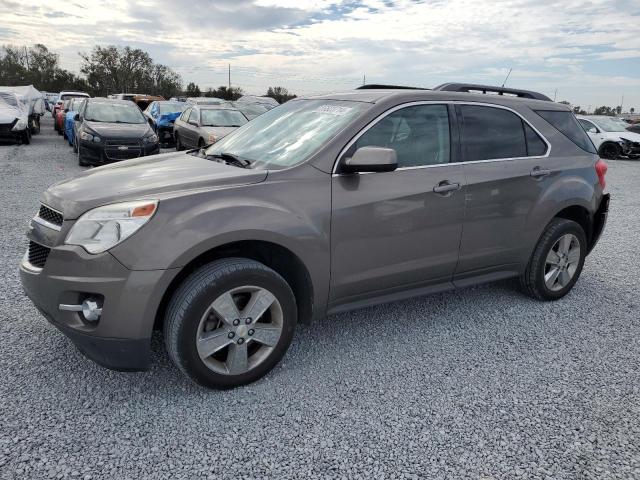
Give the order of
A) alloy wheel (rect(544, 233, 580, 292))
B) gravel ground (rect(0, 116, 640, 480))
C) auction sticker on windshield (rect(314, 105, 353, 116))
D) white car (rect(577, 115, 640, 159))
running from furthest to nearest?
1. white car (rect(577, 115, 640, 159))
2. alloy wheel (rect(544, 233, 580, 292))
3. auction sticker on windshield (rect(314, 105, 353, 116))
4. gravel ground (rect(0, 116, 640, 480))

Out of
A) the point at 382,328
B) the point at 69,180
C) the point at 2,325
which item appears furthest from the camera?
the point at 382,328

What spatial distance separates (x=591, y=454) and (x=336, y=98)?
2.74 meters

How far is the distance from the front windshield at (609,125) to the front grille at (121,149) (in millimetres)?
17100

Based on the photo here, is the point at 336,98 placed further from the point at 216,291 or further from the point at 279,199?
the point at 216,291

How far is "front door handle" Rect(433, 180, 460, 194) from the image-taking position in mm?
3438

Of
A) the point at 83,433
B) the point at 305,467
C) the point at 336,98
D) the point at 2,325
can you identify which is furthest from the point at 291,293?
the point at 2,325

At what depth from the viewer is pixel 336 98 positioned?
371cm

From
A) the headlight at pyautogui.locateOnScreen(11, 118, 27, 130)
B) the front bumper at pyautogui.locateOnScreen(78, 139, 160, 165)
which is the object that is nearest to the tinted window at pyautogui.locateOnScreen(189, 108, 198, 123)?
the front bumper at pyautogui.locateOnScreen(78, 139, 160, 165)

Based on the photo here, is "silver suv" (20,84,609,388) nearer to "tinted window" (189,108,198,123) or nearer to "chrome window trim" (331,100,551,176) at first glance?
"chrome window trim" (331,100,551,176)

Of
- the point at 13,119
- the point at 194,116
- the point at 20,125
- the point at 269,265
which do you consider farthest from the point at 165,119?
the point at 269,265

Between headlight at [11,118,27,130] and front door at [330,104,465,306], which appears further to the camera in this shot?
headlight at [11,118,27,130]

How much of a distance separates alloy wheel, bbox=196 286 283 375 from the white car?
19.0 metres

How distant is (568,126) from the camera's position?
14.4ft

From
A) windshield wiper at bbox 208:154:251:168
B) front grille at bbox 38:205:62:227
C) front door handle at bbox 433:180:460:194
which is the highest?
windshield wiper at bbox 208:154:251:168
